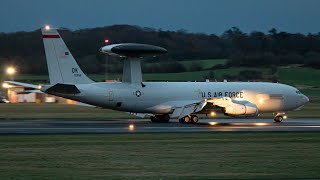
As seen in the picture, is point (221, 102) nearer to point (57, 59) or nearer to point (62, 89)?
point (62, 89)

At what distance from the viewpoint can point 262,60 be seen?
2968 inches

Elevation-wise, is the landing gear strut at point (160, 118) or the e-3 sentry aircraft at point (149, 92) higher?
the e-3 sentry aircraft at point (149, 92)

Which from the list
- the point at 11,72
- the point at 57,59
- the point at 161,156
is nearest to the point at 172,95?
the point at 57,59

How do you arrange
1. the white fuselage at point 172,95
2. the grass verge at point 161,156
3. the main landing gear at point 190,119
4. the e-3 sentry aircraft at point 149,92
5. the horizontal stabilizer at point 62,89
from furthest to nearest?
1. the main landing gear at point 190,119
2. the white fuselage at point 172,95
3. the e-3 sentry aircraft at point 149,92
4. the horizontal stabilizer at point 62,89
5. the grass verge at point 161,156

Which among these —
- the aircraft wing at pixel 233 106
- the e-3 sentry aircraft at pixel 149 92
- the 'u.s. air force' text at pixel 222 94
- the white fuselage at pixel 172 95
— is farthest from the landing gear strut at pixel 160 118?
the aircraft wing at pixel 233 106

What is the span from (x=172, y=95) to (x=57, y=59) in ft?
28.0

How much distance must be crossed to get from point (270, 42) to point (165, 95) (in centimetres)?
3311

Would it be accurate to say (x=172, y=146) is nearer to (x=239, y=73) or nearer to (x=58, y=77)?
(x=58, y=77)

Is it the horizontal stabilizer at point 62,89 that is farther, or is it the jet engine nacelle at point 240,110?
the jet engine nacelle at point 240,110

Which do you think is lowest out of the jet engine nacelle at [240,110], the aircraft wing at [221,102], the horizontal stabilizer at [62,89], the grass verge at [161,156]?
the grass verge at [161,156]

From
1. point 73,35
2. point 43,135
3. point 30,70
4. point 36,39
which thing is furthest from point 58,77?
point 73,35

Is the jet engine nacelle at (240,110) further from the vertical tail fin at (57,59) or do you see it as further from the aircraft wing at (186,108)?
the vertical tail fin at (57,59)

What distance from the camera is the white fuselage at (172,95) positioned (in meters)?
50.2

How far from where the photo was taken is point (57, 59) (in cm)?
4891
